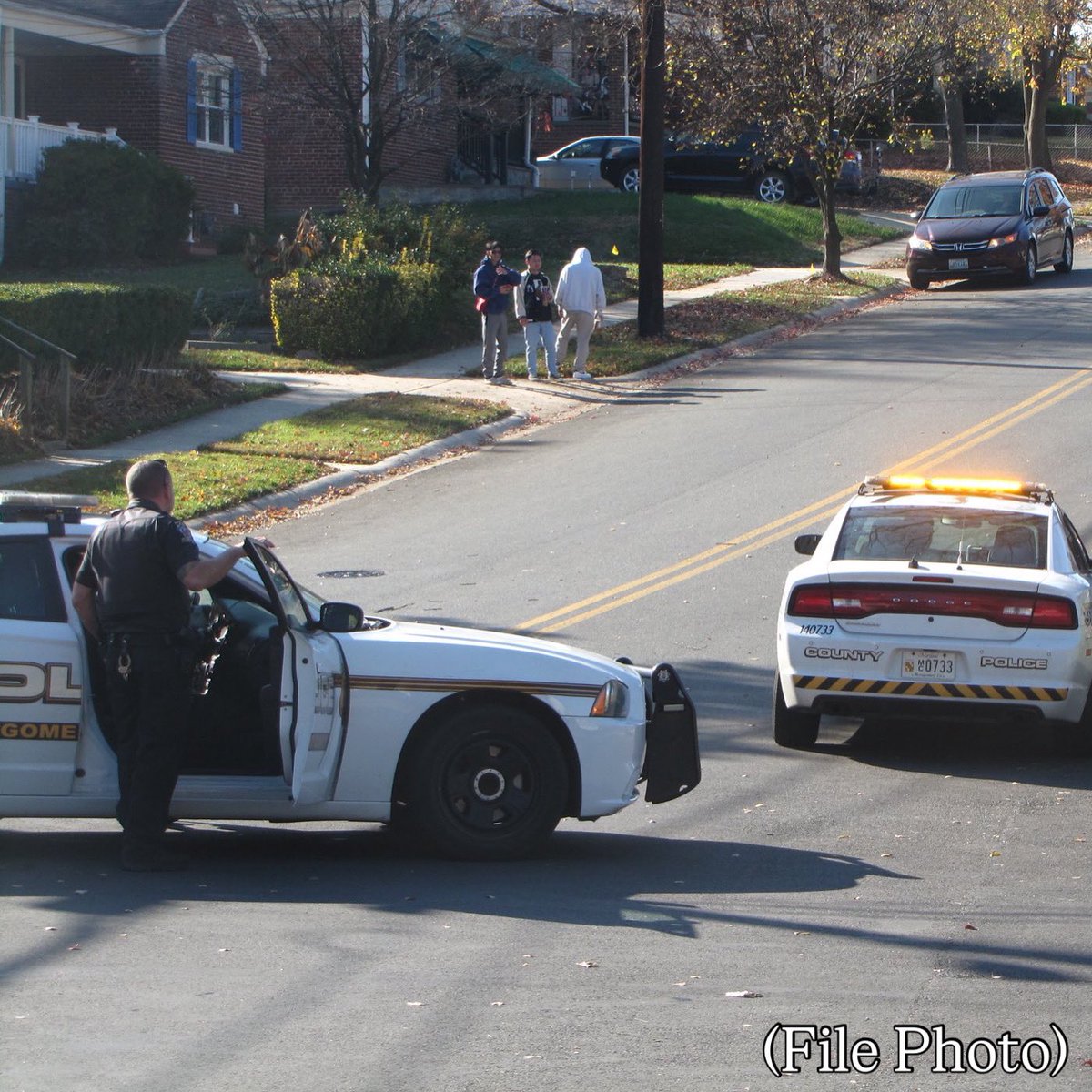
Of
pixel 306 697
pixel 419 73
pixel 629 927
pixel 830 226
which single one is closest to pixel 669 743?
pixel 629 927

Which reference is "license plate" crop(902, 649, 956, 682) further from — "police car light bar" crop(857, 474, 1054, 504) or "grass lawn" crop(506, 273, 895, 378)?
"grass lawn" crop(506, 273, 895, 378)

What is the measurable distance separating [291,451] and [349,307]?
229 inches

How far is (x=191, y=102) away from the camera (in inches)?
1330

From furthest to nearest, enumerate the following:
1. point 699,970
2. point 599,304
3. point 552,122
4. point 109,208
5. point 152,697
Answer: point 552,122 → point 109,208 → point 599,304 → point 152,697 → point 699,970

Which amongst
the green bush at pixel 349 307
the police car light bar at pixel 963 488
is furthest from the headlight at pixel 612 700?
the green bush at pixel 349 307

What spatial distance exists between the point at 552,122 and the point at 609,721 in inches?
1849

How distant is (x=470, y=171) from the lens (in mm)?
42594

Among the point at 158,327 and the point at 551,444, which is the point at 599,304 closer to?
the point at 551,444

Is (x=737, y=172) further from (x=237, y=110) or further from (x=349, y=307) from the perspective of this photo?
(x=349, y=307)

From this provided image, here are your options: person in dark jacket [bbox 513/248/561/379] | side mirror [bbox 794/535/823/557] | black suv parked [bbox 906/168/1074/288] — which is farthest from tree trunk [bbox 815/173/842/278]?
side mirror [bbox 794/535/823/557]

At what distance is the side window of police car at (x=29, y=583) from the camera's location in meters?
7.20

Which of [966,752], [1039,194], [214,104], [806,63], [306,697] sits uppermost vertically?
[214,104]

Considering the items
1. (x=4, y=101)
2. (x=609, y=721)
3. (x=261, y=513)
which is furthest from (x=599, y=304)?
(x=609, y=721)

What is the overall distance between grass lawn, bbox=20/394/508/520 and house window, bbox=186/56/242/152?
14558 mm
